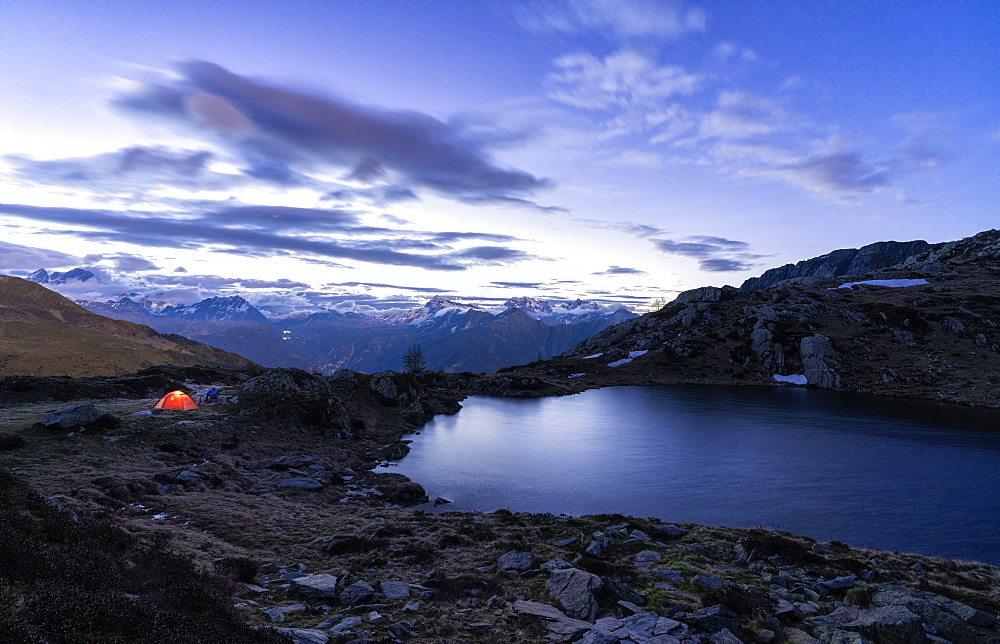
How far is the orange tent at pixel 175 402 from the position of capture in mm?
50000

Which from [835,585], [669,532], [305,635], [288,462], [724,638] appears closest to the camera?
[305,635]

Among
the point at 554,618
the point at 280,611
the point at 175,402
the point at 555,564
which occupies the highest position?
the point at 175,402

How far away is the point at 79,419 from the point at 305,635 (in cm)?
3798

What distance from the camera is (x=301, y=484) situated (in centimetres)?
3906

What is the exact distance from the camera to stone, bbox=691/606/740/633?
53.2 feet

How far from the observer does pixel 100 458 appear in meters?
32.7

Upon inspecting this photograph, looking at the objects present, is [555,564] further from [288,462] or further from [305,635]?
[288,462]

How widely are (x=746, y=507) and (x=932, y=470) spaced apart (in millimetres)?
29837

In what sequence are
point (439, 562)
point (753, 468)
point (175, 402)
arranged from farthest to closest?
1. point (753, 468)
2. point (175, 402)
3. point (439, 562)

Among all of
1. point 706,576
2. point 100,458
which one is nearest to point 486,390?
point 100,458

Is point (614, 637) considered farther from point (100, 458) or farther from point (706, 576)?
point (100, 458)

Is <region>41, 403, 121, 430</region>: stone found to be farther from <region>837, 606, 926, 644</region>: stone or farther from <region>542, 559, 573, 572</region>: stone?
<region>837, 606, 926, 644</region>: stone

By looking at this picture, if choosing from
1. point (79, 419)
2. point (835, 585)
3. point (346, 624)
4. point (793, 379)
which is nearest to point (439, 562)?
point (346, 624)

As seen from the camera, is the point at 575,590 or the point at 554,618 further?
the point at 575,590
